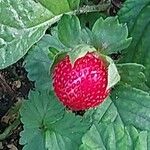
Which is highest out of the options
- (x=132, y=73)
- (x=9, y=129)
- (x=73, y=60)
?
(x=73, y=60)

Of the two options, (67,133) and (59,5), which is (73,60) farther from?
(67,133)

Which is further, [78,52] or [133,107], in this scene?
[133,107]

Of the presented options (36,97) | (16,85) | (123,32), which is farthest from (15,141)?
(123,32)

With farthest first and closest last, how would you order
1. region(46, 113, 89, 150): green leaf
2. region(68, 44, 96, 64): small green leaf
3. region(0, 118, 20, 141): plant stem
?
region(0, 118, 20, 141): plant stem → region(46, 113, 89, 150): green leaf → region(68, 44, 96, 64): small green leaf

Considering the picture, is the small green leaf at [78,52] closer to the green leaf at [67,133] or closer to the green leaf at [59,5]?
the green leaf at [59,5]

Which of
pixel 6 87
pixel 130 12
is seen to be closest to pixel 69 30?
pixel 130 12

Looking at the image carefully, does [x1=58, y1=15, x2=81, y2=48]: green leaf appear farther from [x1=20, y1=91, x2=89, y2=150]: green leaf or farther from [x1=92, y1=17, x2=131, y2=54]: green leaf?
[x1=20, y1=91, x2=89, y2=150]: green leaf

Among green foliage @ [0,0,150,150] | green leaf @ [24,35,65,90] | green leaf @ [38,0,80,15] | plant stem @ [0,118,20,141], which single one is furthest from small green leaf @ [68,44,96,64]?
plant stem @ [0,118,20,141]

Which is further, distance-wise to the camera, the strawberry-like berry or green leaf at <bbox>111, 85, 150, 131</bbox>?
green leaf at <bbox>111, 85, 150, 131</bbox>

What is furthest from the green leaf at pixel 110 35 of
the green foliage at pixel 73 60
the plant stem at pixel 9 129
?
the plant stem at pixel 9 129
